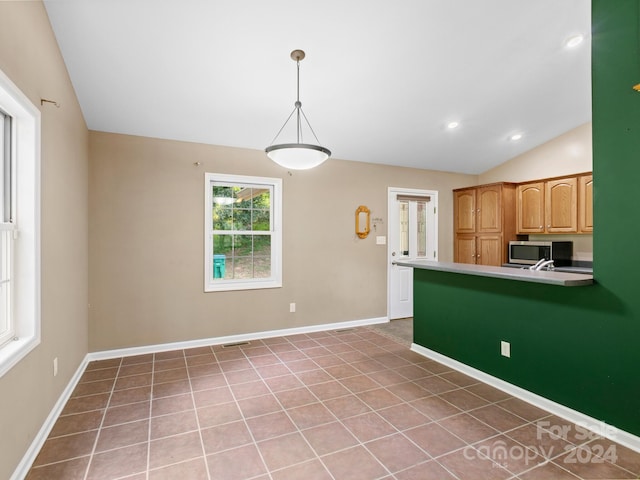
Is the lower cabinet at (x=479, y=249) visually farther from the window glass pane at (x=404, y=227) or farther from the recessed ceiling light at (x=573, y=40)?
the recessed ceiling light at (x=573, y=40)

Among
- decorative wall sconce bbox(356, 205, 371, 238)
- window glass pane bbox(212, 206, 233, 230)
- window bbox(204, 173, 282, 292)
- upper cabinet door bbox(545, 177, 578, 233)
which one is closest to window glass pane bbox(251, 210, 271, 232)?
window bbox(204, 173, 282, 292)

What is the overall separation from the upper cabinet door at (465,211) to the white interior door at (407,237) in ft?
1.29

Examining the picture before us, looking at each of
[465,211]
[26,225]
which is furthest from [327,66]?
[465,211]

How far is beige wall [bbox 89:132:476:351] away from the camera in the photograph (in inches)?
145

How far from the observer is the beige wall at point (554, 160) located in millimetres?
4551

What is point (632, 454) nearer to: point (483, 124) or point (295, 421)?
point (295, 421)

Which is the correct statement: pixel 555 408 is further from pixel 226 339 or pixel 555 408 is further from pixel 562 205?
pixel 226 339

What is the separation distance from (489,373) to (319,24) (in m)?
3.15

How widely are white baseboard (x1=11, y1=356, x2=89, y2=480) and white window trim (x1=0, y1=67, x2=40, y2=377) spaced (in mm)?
586

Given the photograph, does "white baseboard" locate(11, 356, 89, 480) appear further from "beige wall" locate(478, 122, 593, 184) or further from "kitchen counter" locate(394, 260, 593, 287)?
"beige wall" locate(478, 122, 593, 184)

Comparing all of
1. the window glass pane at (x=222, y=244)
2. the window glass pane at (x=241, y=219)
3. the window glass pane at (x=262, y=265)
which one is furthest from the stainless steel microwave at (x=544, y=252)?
the window glass pane at (x=222, y=244)

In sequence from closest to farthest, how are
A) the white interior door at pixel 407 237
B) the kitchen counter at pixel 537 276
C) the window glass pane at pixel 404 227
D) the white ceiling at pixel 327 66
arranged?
the kitchen counter at pixel 537 276
the white ceiling at pixel 327 66
the white interior door at pixel 407 237
the window glass pane at pixel 404 227

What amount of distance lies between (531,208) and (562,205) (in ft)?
1.38

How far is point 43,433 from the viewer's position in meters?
2.17
